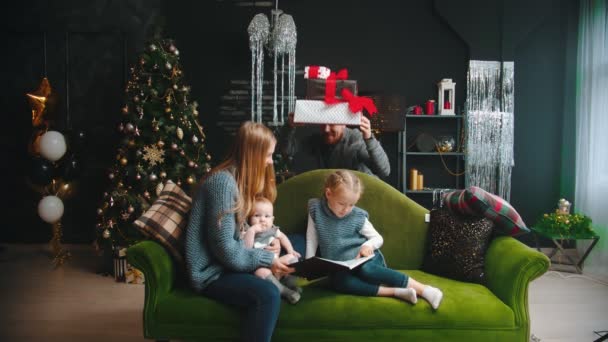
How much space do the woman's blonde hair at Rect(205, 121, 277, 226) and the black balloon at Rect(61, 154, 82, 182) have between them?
2935mm

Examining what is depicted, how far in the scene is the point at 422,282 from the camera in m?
2.45

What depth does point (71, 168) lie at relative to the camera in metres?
4.59

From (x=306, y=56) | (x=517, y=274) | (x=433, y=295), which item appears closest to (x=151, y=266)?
(x=433, y=295)

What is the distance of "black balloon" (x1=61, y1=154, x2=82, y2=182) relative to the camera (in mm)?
4566

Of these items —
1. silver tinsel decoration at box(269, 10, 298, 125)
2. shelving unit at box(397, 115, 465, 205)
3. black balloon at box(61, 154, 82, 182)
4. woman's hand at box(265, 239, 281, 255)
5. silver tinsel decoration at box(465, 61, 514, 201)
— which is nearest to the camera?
woman's hand at box(265, 239, 281, 255)

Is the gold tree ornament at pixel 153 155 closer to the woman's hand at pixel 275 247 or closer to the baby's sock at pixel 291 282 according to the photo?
the woman's hand at pixel 275 247

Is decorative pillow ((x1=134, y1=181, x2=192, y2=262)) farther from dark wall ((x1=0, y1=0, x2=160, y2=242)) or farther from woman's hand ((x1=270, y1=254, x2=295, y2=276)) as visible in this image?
dark wall ((x1=0, y1=0, x2=160, y2=242))

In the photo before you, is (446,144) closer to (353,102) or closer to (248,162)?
(353,102)

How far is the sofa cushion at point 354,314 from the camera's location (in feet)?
7.10

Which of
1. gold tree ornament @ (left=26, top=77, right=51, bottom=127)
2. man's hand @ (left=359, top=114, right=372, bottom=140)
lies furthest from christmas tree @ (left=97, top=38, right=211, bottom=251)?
man's hand @ (left=359, top=114, right=372, bottom=140)

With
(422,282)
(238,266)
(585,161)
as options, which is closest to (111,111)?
(238,266)

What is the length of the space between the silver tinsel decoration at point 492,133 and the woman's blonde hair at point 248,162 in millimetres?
3482

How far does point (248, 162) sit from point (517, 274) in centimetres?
133

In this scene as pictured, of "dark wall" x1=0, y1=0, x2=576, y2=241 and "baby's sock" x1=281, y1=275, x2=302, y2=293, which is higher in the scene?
"dark wall" x1=0, y1=0, x2=576, y2=241
